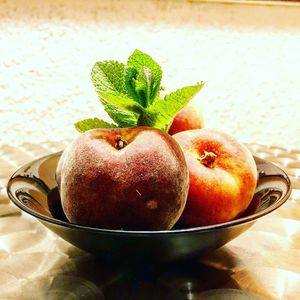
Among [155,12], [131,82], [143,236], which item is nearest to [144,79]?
[131,82]

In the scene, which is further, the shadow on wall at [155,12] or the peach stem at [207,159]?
the shadow on wall at [155,12]

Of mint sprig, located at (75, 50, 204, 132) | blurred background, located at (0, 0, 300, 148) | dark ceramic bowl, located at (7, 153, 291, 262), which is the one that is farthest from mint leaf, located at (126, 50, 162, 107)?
blurred background, located at (0, 0, 300, 148)

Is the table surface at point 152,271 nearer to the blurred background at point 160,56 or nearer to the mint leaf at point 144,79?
the mint leaf at point 144,79

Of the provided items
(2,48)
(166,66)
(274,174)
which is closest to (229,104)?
(166,66)

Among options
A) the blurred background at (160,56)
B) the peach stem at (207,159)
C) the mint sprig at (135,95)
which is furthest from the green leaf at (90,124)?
the blurred background at (160,56)

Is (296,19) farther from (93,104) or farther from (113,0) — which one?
(93,104)

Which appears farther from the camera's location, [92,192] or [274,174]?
[274,174]
